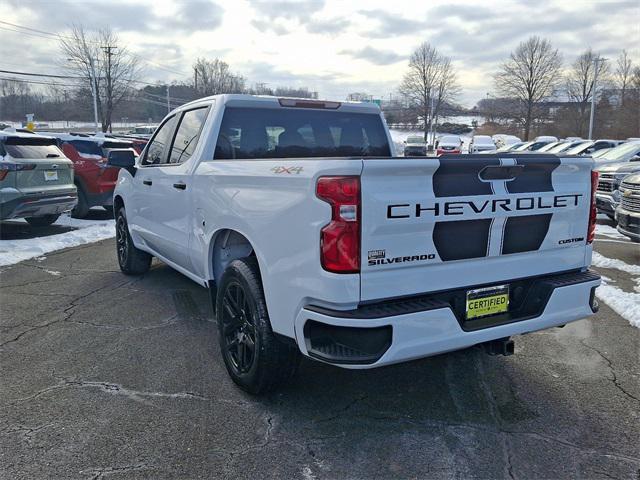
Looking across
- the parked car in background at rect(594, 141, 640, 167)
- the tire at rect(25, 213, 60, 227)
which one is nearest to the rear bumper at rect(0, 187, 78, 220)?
the tire at rect(25, 213, 60, 227)

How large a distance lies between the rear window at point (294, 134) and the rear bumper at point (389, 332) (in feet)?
6.81

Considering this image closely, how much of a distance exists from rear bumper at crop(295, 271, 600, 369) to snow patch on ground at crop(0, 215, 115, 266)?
534 cm

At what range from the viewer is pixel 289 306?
287 cm

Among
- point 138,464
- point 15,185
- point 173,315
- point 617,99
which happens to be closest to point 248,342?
point 138,464

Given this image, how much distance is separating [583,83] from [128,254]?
67436 mm

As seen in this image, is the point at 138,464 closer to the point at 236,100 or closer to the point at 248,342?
the point at 248,342

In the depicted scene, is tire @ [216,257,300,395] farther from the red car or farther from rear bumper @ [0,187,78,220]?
the red car

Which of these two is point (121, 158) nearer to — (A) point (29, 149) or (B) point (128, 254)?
(B) point (128, 254)

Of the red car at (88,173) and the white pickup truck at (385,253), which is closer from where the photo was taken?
the white pickup truck at (385,253)

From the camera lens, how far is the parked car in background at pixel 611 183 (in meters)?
11.0

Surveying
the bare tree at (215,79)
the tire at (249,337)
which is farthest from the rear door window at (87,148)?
the bare tree at (215,79)

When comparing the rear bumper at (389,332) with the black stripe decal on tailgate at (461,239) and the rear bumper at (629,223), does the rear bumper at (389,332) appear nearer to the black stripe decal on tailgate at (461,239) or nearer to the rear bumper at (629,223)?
the black stripe decal on tailgate at (461,239)

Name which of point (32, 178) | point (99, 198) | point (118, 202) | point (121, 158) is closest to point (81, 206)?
point (99, 198)

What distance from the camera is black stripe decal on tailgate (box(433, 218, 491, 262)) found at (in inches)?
109
